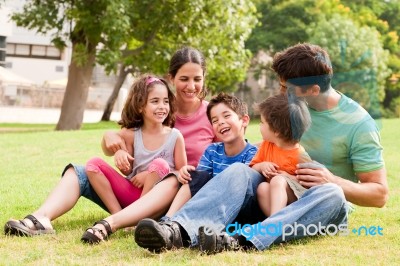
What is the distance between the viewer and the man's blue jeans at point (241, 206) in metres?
4.04

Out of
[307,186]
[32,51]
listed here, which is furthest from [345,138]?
[32,51]

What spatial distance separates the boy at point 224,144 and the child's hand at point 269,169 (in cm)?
28

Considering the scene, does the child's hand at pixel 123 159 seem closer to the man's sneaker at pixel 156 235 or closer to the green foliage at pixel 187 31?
the man's sneaker at pixel 156 235

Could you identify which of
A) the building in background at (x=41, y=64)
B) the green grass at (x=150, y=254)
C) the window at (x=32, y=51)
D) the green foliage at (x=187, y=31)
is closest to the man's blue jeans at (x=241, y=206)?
the green grass at (x=150, y=254)

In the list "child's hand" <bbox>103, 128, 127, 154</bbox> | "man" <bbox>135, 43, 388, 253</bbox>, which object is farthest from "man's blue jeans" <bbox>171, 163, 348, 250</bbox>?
"child's hand" <bbox>103, 128, 127, 154</bbox>

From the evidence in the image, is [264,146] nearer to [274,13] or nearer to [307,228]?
[307,228]

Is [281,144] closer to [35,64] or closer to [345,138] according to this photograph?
[345,138]

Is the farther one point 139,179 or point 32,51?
point 32,51

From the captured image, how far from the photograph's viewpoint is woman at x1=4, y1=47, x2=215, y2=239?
4.49m

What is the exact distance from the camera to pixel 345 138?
14.3 feet

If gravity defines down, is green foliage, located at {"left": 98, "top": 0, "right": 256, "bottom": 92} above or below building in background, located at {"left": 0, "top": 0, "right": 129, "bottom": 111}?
above

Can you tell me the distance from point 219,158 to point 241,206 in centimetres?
47

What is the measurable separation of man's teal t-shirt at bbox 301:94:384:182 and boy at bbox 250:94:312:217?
9 centimetres

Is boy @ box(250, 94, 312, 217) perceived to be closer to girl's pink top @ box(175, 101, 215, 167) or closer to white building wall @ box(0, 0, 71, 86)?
girl's pink top @ box(175, 101, 215, 167)
